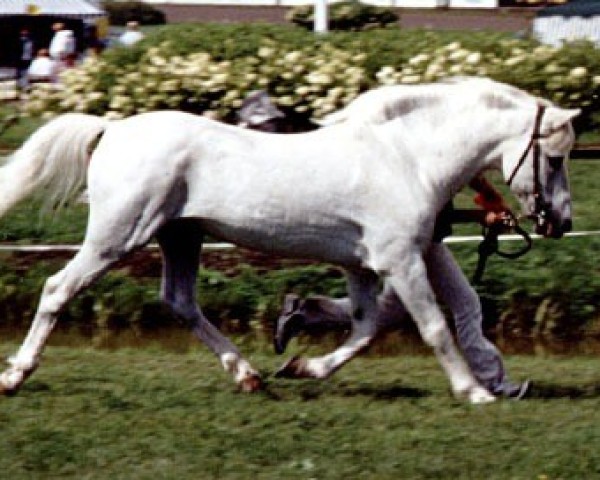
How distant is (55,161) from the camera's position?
909 centimetres

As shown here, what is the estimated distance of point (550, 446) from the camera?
785cm

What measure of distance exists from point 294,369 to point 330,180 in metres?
1.00

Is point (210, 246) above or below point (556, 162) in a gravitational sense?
below

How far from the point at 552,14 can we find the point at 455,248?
20157 millimetres

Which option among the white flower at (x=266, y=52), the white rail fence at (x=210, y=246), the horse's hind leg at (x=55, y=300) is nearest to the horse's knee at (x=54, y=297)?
the horse's hind leg at (x=55, y=300)

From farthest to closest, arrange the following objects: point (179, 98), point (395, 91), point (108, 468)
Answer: point (179, 98)
point (395, 91)
point (108, 468)

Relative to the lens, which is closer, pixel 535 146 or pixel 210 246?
pixel 535 146

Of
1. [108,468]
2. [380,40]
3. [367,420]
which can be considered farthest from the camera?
[380,40]

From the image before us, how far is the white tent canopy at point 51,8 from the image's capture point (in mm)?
36688

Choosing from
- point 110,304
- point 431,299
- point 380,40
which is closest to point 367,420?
point 431,299

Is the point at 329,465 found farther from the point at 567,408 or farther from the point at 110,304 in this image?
the point at 110,304

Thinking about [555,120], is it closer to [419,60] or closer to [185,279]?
[185,279]

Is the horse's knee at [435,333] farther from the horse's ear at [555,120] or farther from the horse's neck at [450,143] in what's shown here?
the horse's ear at [555,120]

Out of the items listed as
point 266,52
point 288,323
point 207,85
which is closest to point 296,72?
point 266,52
